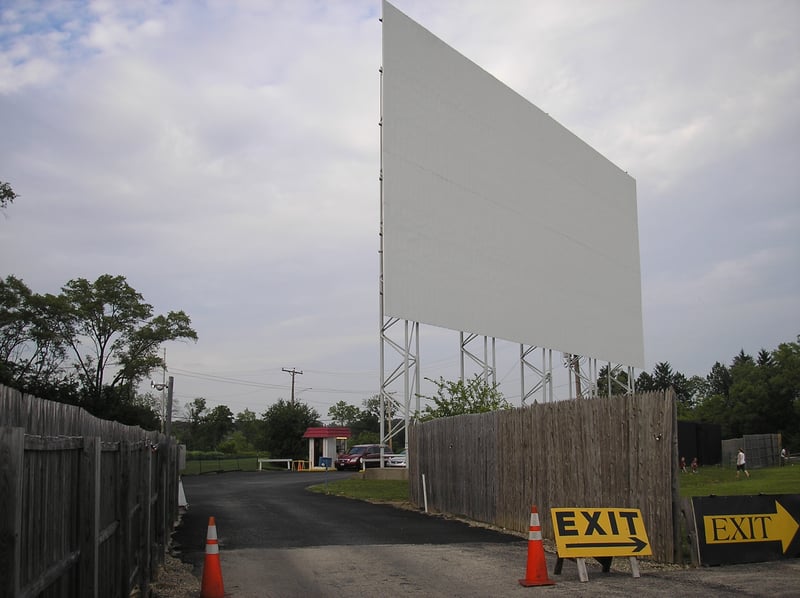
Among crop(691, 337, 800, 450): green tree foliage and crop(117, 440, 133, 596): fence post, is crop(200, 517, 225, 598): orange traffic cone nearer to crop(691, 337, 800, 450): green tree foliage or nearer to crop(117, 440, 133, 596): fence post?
crop(117, 440, 133, 596): fence post

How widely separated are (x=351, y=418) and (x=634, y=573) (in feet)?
406

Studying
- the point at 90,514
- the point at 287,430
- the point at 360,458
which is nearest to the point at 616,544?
the point at 90,514

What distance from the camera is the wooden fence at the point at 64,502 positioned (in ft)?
12.3

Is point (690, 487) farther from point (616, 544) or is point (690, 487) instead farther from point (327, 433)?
point (327, 433)

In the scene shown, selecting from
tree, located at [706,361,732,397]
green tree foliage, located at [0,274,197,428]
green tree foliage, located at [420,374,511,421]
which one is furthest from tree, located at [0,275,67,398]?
tree, located at [706,361,732,397]

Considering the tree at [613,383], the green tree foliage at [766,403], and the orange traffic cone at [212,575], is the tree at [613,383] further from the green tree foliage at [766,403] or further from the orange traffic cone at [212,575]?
the orange traffic cone at [212,575]

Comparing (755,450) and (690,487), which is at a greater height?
(755,450)

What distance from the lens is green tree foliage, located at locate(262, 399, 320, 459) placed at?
69.4 meters

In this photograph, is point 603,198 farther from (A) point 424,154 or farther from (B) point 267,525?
(B) point 267,525

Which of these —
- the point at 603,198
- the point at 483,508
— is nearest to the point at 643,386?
the point at 603,198

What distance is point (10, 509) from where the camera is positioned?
3.70 metres

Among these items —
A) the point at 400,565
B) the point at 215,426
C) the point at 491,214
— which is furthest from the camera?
the point at 215,426

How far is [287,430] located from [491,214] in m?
39.2

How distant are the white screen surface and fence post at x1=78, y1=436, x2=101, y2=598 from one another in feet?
76.0
